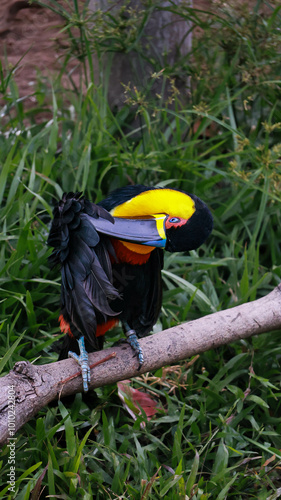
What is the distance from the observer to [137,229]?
1526 mm

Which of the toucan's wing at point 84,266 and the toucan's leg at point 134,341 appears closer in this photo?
the toucan's wing at point 84,266

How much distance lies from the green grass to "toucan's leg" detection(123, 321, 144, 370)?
0.24 m

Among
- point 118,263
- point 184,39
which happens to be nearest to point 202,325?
point 118,263

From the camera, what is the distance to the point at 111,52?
9.05 feet

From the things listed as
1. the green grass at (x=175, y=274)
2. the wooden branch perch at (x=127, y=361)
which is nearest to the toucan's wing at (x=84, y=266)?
the wooden branch perch at (x=127, y=361)

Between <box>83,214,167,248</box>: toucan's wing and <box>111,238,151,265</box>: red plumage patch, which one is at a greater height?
<box>83,214,167,248</box>: toucan's wing

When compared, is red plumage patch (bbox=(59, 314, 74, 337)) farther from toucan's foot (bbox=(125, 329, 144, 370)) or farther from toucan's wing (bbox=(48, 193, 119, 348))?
toucan's foot (bbox=(125, 329, 144, 370))

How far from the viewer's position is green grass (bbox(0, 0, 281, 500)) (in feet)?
5.54

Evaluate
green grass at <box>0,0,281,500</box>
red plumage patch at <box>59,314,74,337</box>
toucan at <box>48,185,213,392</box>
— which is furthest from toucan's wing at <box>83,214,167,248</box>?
green grass at <box>0,0,281,500</box>

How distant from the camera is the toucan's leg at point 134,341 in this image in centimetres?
167

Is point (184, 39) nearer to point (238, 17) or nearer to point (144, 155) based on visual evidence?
point (238, 17)

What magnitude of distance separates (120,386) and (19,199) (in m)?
0.94

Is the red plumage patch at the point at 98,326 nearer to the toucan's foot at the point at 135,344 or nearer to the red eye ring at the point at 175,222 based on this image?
the toucan's foot at the point at 135,344

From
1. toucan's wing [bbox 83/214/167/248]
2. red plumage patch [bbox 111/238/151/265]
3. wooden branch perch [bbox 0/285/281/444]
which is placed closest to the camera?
wooden branch perch [bbox 0/285/281/444]
